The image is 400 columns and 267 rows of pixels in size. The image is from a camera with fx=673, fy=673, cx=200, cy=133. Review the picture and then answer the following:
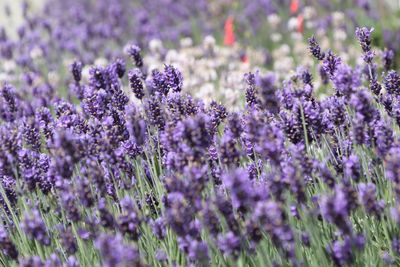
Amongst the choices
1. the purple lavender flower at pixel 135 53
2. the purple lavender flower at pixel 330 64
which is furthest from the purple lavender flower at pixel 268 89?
the purple lavender flower at pixel 135 53

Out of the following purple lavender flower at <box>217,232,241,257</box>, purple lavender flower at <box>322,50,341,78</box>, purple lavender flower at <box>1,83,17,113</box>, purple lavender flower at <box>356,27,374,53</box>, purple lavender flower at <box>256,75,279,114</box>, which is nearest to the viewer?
purple lavender flower at <box>217,232,241,257</box>

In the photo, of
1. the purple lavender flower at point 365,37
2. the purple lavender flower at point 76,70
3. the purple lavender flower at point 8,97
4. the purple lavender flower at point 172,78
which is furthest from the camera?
the purple lavender flower at point 76,70

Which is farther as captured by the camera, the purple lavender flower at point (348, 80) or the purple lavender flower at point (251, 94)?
the purple lavender flower at point (251, 94)

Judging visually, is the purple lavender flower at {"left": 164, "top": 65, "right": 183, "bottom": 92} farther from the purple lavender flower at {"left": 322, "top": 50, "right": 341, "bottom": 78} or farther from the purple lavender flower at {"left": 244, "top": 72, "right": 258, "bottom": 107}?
the purple lavender flower at {"left": 322, "top": 50, "right": 341, "bottom": 78}

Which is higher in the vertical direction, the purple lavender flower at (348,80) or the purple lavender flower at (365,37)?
the purple lavender flower at (365,37)

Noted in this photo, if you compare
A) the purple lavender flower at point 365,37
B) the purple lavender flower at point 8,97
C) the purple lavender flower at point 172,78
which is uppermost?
the purple lavender flower at point 8,97

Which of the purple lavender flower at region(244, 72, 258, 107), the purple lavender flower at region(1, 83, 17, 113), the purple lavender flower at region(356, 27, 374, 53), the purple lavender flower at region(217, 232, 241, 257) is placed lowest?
the purple lavender flower at region(217, 232, 241, 257)

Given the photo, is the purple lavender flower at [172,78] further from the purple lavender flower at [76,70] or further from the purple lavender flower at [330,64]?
the purple lavender flower at [76,70]

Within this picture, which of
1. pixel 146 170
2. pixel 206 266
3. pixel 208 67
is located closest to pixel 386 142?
pixel 206 266

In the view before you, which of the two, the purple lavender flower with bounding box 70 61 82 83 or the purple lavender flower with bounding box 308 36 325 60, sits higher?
the purple lavender flower with bounding box 70 61 82 83

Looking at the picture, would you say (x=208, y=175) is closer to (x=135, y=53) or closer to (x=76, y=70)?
(x=135, y=53)

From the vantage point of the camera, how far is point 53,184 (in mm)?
3387

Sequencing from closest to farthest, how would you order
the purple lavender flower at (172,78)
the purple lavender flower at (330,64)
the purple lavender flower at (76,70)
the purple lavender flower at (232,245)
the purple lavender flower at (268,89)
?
1. the purple lavender flower at (232,245)
2. the purple lavender flower at (268,89)
3. the purple lavender flower at (330,64)
4. the purple lavender flower at (172,78)
5. the purple lavender flower at (76,70)

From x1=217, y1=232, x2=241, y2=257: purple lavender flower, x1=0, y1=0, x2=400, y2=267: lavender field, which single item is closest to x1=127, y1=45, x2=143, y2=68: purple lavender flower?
x1=0, y1=0, x2=400, y2=267: lavender field
